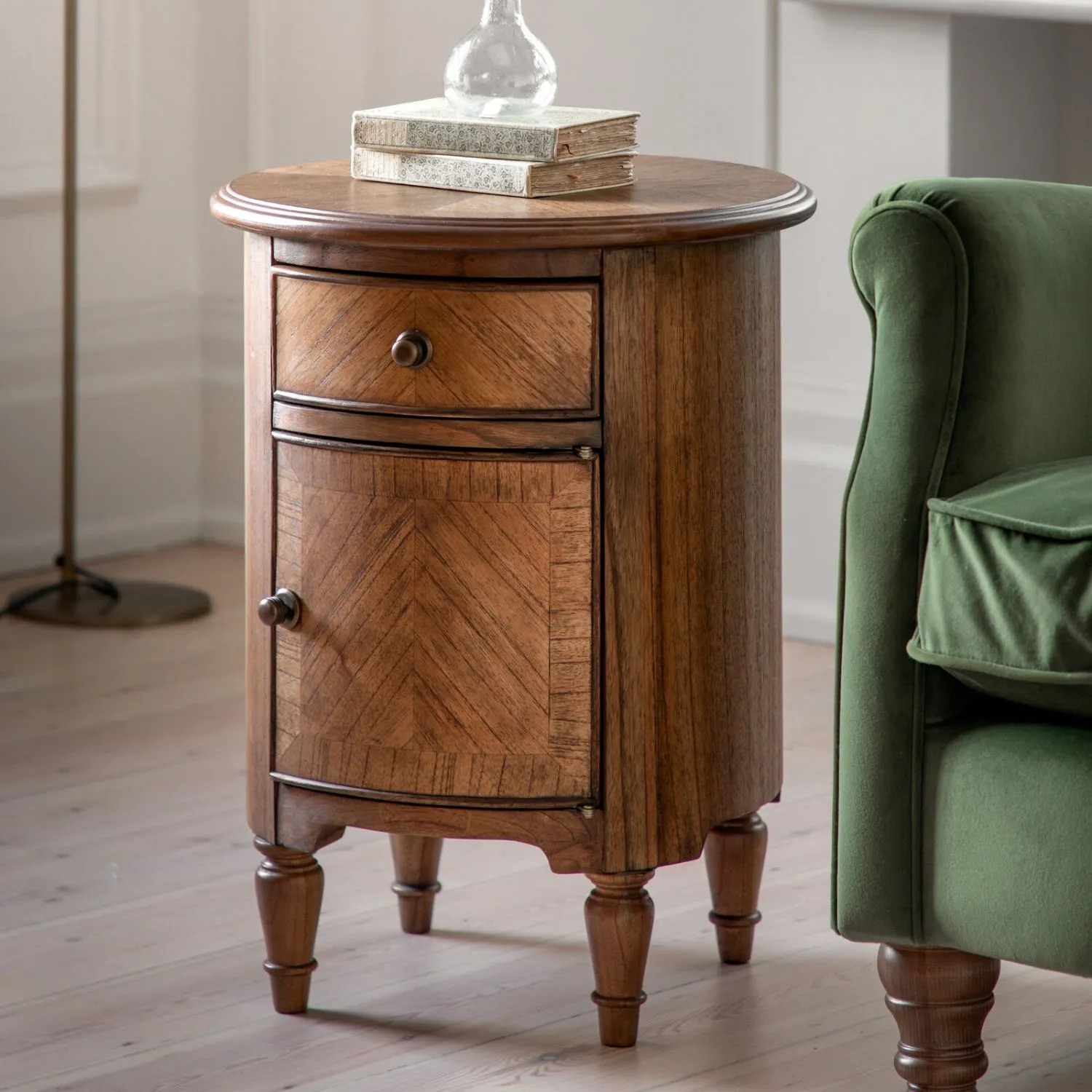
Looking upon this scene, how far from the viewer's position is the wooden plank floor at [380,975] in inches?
73.0

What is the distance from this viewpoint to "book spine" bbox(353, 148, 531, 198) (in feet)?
6.04

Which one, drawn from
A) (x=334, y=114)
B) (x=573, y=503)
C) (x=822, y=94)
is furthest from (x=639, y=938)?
(x=334, y=114)

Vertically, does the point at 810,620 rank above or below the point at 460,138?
below

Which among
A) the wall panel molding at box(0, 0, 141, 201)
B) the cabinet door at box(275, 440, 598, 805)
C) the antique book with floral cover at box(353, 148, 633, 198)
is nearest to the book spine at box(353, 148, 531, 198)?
the antique book with floral cover at box(353, 148, 633, 198)

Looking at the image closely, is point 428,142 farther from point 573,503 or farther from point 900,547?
point 900,547

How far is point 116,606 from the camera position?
3.40 metres

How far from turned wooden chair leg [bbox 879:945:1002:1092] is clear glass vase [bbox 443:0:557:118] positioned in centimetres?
82

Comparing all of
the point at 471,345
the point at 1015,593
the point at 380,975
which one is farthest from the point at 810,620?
the point at 1015,593

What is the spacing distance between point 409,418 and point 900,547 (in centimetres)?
42

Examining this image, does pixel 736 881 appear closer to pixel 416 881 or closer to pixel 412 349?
pixel 416 881

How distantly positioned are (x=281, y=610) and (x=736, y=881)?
1.76 ft

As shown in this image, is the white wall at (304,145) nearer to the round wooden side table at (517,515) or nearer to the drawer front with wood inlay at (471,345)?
the round wooden side table at (517,515)

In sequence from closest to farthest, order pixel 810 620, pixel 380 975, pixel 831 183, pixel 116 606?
pixel 380 975 → pixel 831 183 → pixel 810 620 → pixel 116 606

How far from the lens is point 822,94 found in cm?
310
